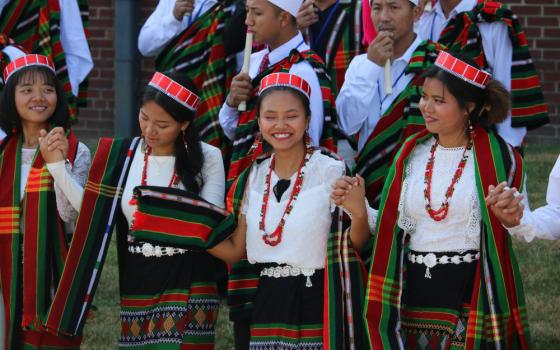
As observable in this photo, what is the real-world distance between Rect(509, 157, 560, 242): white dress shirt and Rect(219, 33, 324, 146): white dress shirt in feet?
3.43

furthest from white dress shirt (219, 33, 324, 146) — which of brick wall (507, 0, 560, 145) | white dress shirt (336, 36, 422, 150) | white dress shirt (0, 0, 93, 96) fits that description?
brick wall (507, 0, 560, 145)

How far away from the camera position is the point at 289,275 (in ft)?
14.8

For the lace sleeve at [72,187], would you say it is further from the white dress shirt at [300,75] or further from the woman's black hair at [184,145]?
the white dress shirt at [300,75]

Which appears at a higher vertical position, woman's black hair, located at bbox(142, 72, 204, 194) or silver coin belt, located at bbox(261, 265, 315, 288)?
woman's black hair, located at bbox(142, 72, 204, 194)

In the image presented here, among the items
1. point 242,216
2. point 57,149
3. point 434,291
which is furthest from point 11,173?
point 434,291

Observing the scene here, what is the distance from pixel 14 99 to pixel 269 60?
1.07 m

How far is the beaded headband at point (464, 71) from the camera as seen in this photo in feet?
14.5

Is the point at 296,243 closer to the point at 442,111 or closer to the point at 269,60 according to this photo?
the point at 442,111

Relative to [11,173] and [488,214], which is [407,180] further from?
[11,173]

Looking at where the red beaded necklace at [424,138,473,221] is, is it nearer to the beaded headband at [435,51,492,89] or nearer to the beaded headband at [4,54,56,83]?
the beaded headband at [435,51,492,89]

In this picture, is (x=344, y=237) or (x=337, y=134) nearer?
(x=344, y=237)

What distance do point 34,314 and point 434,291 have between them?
1.58m

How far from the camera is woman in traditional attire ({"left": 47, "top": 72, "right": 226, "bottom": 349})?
15.4 feet

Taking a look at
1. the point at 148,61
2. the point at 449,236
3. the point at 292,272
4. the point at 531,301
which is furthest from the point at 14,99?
the point at 148,61
